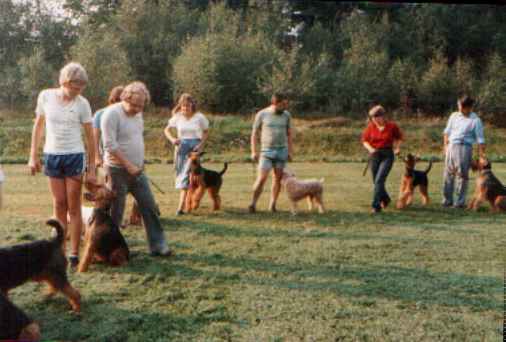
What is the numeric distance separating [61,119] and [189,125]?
2719 millimetres

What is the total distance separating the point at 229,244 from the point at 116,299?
1.83 metres

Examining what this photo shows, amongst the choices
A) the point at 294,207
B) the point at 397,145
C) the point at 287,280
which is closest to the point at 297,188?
the point at 294,207

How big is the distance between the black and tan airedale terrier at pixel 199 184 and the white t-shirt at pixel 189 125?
0.87 ft

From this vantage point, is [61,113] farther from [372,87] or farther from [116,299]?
[372,87]

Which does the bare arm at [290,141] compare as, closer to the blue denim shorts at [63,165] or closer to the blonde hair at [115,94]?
the blonde hair at [115,94]

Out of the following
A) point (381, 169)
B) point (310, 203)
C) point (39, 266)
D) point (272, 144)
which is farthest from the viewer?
point (310, 203)

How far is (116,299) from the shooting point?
3.29 m

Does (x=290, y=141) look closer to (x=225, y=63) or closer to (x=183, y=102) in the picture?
(x=183, y=102)

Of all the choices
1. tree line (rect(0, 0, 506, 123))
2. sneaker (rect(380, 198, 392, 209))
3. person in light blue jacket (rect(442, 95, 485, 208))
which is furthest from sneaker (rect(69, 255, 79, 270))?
person in light blue jacket (rect(442, 95, 485, 208))

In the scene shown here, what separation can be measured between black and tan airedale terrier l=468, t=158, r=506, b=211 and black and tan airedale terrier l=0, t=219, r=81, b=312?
548 cm

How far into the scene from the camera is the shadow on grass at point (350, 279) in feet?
11.3

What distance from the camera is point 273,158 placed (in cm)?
655

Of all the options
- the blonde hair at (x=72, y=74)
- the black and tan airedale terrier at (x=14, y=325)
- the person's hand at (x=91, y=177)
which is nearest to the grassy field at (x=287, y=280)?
the black and tan airedale terrier at (x=14, y=325)

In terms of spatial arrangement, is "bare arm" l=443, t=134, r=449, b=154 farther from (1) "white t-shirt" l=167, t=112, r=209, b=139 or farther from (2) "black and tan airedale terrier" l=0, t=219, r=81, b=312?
(2) "black and tan airedale terrier" l=0, t=219, r=81, b=312
